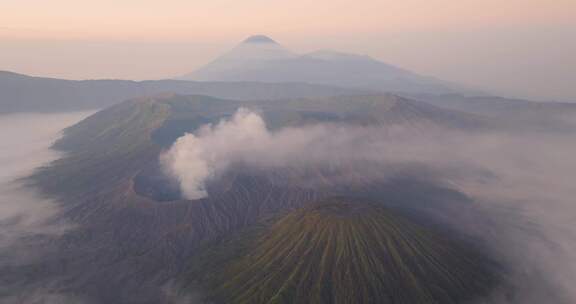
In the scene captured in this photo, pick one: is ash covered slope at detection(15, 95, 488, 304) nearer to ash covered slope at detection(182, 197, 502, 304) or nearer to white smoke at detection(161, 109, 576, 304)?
white smoke at detection(161, 109, 576, 304)

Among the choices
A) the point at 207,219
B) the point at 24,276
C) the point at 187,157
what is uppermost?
the point at 187,157

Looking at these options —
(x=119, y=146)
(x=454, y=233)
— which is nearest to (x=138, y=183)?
(x=119, y=146)

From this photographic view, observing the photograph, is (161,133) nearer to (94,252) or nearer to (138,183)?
(138,183)

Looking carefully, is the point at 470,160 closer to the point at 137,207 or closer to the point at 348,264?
the point at 348,264

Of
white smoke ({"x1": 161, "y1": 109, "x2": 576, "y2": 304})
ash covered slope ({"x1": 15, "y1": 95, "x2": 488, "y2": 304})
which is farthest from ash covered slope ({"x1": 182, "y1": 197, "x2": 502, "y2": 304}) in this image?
ash covered slope ({"x1": 15, "y1": 95, "x2": 488, "y2": 304})

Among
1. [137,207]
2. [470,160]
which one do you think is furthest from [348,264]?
[470,160]

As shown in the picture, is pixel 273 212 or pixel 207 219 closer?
pixel 207 219

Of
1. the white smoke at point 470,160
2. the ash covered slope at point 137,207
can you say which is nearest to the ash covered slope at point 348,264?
the white smoke at point 470,160

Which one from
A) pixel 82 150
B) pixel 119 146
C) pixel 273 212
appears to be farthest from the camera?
pixel 82 150
